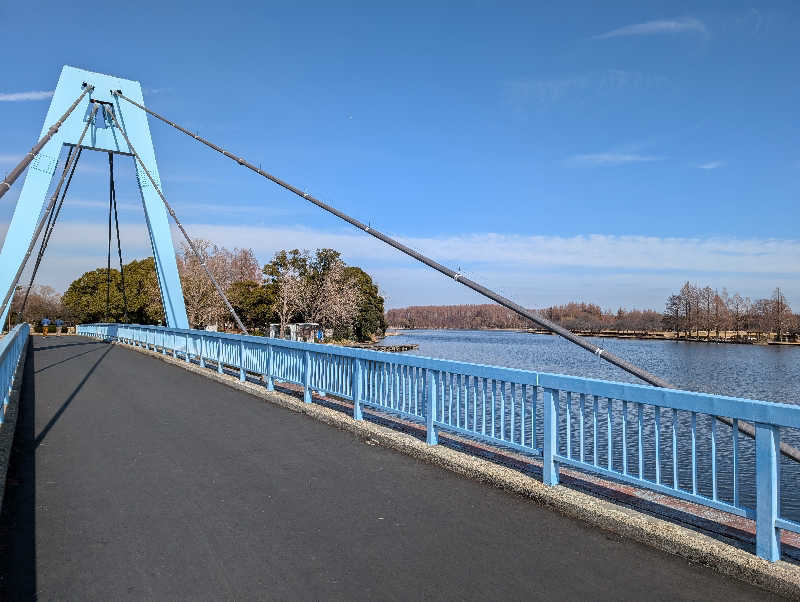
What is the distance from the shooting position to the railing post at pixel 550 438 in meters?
5.63

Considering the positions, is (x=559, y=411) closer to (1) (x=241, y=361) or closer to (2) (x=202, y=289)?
(1) (x=241, y=361)

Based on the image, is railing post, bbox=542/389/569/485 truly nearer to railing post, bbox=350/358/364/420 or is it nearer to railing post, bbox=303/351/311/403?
railing post, bbox=350/358/364/420

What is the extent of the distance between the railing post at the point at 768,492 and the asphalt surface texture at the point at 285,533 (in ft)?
1.07

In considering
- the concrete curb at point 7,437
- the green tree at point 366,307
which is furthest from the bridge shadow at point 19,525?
the green tree at point 366,307

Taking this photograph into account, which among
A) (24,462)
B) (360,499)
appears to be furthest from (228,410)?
(360,499)

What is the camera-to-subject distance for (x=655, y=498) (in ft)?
17.9

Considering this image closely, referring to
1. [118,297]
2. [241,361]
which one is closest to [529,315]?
[241,361]

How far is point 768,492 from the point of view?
3855mm

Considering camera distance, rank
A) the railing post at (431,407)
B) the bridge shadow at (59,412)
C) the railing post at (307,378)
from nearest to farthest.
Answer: the railing post at (431,407)
the bridge shadow at (59,412)
the railing post at (307,378)

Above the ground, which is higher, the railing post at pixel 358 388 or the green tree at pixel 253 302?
the green tree at pixel 253 302

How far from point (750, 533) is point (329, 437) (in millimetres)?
5257

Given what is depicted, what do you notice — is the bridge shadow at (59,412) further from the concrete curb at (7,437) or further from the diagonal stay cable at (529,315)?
the diagonal stay cable at (529,315)

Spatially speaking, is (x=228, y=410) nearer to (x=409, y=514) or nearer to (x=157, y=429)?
(x=157, y=429)

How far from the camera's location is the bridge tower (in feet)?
82.7
